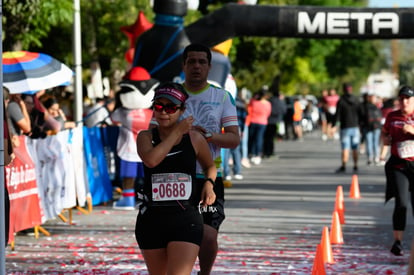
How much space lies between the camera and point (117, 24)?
31219 millimetres

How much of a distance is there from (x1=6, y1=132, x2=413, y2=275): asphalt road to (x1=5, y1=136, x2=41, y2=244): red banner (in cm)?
28

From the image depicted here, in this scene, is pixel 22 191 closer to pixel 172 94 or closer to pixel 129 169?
pixel 129 169

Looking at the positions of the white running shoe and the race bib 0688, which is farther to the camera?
the white running shoe

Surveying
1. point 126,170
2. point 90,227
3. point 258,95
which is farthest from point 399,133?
point 258,95

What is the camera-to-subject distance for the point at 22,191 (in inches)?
476

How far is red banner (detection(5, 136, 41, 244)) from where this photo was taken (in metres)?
11.7

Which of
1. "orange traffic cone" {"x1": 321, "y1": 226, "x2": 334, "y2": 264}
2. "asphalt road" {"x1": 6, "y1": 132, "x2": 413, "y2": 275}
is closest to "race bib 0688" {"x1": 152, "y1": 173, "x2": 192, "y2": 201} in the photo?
"asphalt road" {"x1": 6, "y1": 132, "x2": 413, "y2": 275}

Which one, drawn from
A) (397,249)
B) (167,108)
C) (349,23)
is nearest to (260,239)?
(397,249)

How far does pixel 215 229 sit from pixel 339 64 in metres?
77.0

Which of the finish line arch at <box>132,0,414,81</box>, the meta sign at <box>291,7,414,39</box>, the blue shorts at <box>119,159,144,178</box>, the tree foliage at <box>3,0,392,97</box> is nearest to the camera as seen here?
the blue shorts at <box>119,159,144,178</box>

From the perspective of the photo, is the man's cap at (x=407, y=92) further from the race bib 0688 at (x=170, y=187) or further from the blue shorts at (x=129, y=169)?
the blue shorts at (x=129, y=169)

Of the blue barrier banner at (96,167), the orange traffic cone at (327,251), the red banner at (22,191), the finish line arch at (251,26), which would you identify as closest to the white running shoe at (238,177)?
the finish line arch at (251,26)

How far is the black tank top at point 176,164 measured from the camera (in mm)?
6625

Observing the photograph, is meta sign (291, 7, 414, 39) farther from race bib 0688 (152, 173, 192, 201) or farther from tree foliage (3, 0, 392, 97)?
race bib 0688 (152, 173, 192, 201)
